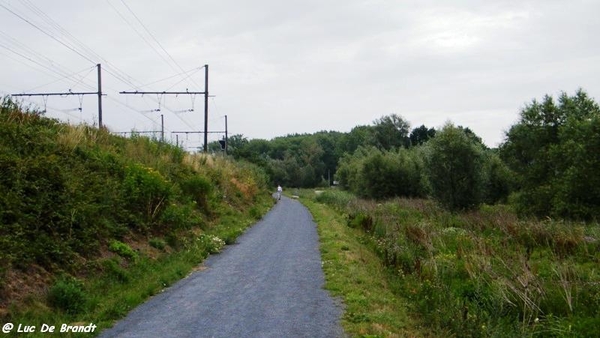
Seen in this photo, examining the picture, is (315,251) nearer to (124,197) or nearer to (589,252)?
(124,197)

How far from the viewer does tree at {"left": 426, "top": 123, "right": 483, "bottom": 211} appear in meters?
38.9

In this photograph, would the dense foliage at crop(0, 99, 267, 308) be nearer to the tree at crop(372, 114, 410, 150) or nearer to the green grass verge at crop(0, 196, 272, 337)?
the green grass verge at crop(0, 196, 272, 337)

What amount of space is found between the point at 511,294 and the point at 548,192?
25651mm

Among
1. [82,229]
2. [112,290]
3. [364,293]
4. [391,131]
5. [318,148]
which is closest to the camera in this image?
[112,290]

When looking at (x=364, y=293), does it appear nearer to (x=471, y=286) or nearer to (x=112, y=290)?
(x=471, y=286)

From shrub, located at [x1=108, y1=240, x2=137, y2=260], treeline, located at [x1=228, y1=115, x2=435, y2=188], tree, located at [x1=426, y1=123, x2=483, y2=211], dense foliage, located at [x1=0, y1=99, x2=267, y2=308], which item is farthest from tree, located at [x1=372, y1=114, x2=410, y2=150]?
shrub, located at [x1=108, y1=240, x2=137, y2=260]

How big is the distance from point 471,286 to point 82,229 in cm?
922

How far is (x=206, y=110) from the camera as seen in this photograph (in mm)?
39188

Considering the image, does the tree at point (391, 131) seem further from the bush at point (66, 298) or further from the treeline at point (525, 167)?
the bush at point (66, 298)

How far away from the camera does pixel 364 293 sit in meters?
11.0

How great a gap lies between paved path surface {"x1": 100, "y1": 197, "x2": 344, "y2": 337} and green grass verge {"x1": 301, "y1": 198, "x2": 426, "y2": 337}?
294mm

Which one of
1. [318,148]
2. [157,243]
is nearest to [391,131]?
[318,148]

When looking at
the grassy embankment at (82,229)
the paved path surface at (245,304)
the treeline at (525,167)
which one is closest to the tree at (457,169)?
the treeline at (525,167)

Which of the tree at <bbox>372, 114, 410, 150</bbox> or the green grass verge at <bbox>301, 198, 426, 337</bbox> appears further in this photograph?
the tree at <bbox>372, 114, 410, 150</bbox>
